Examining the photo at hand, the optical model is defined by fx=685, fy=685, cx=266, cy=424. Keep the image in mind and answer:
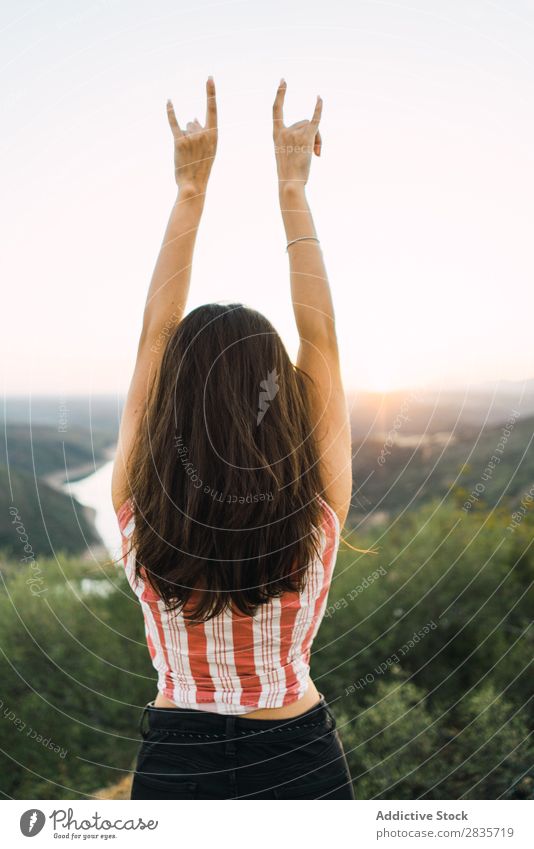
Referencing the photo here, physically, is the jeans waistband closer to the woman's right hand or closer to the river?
the river

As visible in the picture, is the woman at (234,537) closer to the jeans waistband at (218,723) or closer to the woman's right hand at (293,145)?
the jeans waistband at (218,723)

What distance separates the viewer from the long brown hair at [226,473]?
2.53 ft

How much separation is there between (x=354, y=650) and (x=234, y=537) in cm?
161

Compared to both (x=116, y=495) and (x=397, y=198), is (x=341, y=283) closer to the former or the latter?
(x=397, y=198)

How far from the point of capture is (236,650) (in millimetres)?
800

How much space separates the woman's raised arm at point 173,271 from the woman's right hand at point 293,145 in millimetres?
95

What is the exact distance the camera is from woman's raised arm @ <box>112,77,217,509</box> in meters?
0.84

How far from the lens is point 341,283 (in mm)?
1337

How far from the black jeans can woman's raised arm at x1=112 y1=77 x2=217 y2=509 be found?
0.93 ft

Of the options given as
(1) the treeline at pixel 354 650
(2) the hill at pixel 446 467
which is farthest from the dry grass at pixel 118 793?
(2) the hill at pixel 446 467

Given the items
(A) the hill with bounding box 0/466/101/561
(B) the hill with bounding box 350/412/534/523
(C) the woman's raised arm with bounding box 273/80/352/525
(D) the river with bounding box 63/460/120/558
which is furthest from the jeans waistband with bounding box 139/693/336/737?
(B) the hill with bounding box 350/412/534/523
